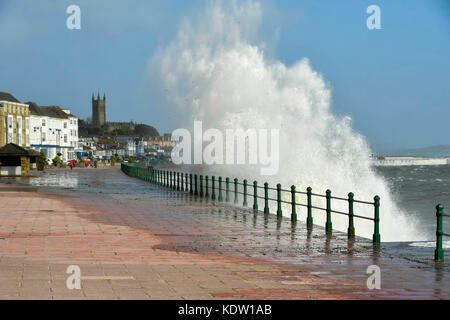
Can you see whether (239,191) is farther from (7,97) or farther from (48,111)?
(48,111)

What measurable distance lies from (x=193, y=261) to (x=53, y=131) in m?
115

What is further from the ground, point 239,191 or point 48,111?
point 48,111

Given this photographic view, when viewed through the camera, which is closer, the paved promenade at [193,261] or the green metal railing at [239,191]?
the paved promenade at [193,261]

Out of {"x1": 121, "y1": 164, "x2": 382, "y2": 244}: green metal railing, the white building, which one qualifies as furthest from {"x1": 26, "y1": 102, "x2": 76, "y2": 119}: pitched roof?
{"x1": 121, "y1": 164, "x2": 382, "y2": 244}: green metal railing

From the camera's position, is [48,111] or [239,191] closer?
[239,191]

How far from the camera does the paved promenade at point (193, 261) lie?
24.4 ft

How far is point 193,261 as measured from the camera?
9812 millimetres

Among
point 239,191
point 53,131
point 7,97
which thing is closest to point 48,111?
point 53,131

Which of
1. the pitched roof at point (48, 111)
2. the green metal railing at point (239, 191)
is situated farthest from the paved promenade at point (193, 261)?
the pitched roof at point (48, 111)

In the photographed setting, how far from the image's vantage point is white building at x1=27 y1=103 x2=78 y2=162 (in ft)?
366

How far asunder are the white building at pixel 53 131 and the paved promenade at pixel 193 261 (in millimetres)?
98434

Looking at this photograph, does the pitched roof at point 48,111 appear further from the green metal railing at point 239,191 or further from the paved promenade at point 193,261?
the paved promenade at point 193,261

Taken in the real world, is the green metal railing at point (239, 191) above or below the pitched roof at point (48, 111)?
below

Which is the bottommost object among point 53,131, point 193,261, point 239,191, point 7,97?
point 239,191
